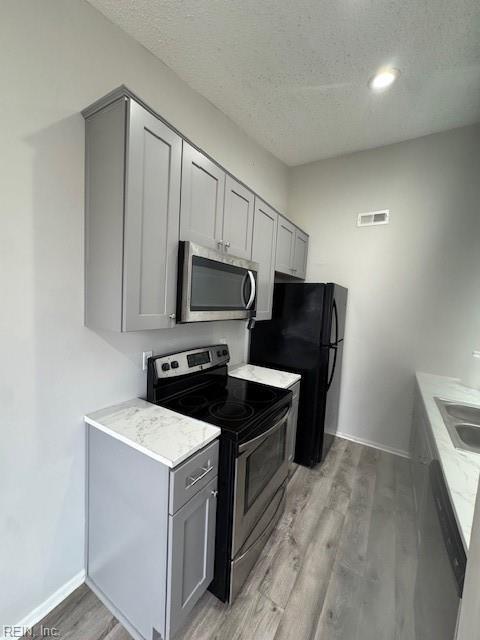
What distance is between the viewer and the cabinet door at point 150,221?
1.14 m

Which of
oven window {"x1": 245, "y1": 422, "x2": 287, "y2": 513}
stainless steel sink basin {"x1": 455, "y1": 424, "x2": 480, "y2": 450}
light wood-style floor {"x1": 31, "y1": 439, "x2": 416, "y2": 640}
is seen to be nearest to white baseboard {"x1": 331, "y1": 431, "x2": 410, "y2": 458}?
light wood-style floor {"x1": 31, "y1": 439, "x2": 416, "y2": 640}

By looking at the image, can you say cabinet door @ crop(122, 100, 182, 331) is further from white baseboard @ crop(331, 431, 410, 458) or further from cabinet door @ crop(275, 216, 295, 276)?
white baseboard @ crop(331, 431, 410, 458)

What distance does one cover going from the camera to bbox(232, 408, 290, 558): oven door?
1312 mm

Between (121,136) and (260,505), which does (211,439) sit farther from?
(121,136)

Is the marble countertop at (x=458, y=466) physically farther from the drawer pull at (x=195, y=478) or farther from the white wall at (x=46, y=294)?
the white wall at (x=46, y=294)

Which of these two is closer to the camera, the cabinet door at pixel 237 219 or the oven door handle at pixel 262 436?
the oven door handle at pixel 262 436

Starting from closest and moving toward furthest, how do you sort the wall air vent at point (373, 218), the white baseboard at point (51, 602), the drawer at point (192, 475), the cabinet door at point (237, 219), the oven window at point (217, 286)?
the drawer at point (192, 475), the white baseboard at point (51, 602), the oven window at point (217, 286), the cabinet door at point (237, 219), the wall air vent at point (373, 218)

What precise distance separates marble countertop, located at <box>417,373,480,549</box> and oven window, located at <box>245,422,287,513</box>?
0.82 metres

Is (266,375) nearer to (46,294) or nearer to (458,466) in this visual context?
(458,466)

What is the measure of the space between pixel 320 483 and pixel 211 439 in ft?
5.21

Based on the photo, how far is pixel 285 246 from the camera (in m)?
2.59

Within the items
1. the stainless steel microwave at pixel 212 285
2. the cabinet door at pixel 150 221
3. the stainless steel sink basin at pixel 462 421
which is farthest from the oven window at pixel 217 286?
the stainless steel sink basin at pixel 462 421

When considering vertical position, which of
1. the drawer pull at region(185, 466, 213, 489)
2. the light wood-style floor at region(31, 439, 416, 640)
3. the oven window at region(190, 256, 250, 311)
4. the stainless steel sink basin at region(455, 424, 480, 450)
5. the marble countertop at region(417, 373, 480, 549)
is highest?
the oven window at region(190, 256, 250, 311)

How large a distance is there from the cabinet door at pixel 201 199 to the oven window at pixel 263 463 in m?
1.21
